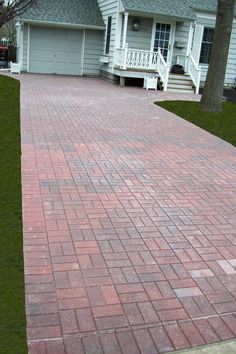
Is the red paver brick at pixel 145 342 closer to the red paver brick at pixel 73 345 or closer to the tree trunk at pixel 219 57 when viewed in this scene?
the red paver brick at pixel 73 345

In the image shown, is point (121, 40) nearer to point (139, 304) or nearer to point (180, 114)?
point (180, 114)

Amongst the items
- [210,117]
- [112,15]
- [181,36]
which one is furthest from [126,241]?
[112,15]

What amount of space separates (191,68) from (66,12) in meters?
6.97

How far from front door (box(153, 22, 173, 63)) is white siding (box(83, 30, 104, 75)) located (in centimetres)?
328

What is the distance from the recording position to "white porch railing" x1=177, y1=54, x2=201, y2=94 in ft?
57.8

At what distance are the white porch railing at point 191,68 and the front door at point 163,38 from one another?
24.0 inches

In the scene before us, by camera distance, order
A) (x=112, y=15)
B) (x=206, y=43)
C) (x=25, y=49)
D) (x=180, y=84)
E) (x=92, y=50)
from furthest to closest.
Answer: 1. (x=92, y=50)
2. (x=25, y=49)
3. (x=206, y=43)
4. (x=112, y=15)
5. (x=180, y=84)

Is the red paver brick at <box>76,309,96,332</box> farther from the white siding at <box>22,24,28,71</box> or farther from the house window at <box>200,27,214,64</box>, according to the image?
the white siding at <box>22,24,28,71</box>

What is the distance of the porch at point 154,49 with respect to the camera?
17641 mm

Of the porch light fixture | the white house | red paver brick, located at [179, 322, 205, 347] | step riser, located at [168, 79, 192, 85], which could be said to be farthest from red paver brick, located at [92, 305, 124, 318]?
the porch light fixture

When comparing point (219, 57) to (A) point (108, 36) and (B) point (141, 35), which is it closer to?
(B) point (141, 35)

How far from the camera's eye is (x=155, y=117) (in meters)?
11.5

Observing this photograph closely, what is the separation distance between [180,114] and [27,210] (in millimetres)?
8044

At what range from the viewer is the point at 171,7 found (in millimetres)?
18453
